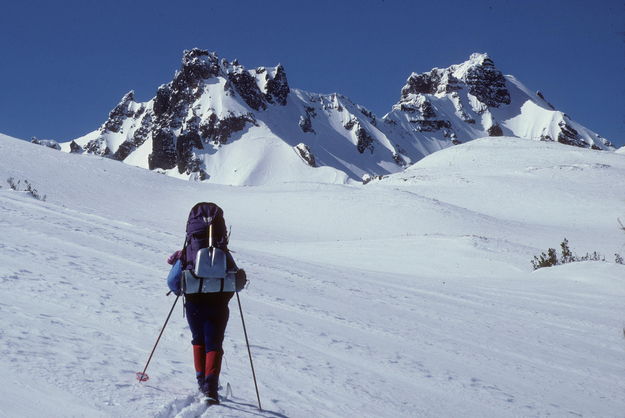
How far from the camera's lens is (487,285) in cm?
1458

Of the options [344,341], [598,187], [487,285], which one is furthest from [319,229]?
[598,187]

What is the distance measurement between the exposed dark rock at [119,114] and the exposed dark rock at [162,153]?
4853 cm

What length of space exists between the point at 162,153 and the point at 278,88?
5415 centimetres

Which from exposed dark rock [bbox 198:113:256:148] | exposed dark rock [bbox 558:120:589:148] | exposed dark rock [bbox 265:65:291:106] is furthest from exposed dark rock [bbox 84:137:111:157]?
exposed dark rock [bbox 558:120:589:148]

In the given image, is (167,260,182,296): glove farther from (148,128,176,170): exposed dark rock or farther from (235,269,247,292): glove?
(148,128,176,170): exposed dark rock

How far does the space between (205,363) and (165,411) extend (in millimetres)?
615

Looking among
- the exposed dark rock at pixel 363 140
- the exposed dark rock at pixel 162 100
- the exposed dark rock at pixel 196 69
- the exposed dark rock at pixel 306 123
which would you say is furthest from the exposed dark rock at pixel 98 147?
the exposed dark rock at pixel 363 140

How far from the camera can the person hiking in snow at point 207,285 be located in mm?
4582

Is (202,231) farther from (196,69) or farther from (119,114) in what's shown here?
(119,114)

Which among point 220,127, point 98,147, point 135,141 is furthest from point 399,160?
point 98,147

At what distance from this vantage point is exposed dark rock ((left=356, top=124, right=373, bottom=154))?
179m

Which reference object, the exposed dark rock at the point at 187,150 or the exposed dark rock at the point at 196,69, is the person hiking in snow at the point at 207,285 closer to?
the exposed dark rock at the point at 187,150

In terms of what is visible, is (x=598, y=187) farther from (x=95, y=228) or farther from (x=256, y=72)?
(x=256, y=72)

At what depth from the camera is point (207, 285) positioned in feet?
15.2
